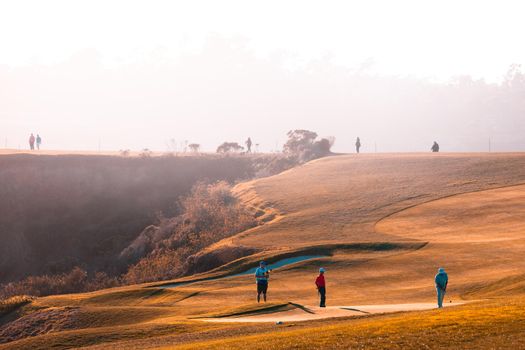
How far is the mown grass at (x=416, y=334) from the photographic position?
20.3 meters

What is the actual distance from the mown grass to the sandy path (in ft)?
14.0

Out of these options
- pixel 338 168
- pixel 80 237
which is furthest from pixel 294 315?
pixel 338 168

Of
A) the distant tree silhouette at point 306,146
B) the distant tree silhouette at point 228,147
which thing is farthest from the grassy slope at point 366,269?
the distant tree silhouette at point 228,147

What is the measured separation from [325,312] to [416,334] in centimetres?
908

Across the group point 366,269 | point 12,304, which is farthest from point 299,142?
point 12,304

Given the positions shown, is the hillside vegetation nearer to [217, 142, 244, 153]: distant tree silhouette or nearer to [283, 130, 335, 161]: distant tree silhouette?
[283, 130, 335, 161]: distant tree silhouette

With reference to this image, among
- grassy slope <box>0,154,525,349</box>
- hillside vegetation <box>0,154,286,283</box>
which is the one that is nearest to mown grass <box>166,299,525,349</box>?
grassy slope <box>0,154,525,349</box>

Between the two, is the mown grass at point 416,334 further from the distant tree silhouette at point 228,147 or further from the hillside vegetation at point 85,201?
the distant tree silhouette at point 228,147

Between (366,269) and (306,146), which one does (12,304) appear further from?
(306,146)

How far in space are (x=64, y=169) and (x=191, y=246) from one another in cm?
3442

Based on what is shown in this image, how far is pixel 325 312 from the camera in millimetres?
30109

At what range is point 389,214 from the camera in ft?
195

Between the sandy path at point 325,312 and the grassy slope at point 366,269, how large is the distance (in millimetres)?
1365

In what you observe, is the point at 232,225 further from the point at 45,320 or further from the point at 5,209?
the point at 5,209
